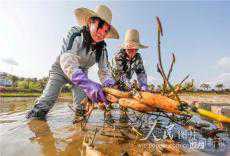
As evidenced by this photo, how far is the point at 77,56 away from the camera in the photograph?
4703 mm

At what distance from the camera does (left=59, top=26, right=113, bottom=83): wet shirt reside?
4311 mm

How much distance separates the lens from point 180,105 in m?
2.58

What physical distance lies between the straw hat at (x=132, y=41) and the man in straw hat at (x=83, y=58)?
0.98m

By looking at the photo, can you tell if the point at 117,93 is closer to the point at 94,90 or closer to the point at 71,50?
the point at 94,90

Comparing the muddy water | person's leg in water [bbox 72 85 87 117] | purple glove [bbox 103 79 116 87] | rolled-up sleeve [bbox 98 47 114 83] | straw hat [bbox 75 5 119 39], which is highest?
straw hat [bbox 75 5 119 39]

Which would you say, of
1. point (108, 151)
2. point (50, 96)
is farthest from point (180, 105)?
point (50, 96)

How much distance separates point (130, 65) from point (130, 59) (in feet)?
0.59

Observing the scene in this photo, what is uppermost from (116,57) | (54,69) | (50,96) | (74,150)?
(116,57)

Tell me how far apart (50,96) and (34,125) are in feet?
2.93

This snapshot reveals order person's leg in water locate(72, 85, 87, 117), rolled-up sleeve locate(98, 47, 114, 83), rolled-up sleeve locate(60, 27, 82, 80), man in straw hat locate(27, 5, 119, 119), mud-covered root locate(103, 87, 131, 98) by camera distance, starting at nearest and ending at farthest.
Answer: mud-covered root locate(103, 87, 131, 98) < man in straw hat locate(27, 5, 119, 119) < rolled-up sleeve locate(60, 27, 82, 80) < rolled-up sleeve locate(98, 47, 114, 83) < person's leg in water locate(72, 85, 87, 117)

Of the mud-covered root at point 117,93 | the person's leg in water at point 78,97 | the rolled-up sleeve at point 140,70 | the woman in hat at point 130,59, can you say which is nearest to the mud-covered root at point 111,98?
the mud-covered root at point 117,93

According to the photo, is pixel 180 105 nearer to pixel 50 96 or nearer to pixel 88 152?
pixel 88 152

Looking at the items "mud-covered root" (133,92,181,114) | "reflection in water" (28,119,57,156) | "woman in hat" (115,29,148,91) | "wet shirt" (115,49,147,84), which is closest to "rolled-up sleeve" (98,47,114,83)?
"woman in hat" (115,29,148,91)

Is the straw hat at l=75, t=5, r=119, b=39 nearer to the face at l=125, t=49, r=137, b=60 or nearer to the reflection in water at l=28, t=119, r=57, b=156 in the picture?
the face at l=125, t=49, r=137, b=60
